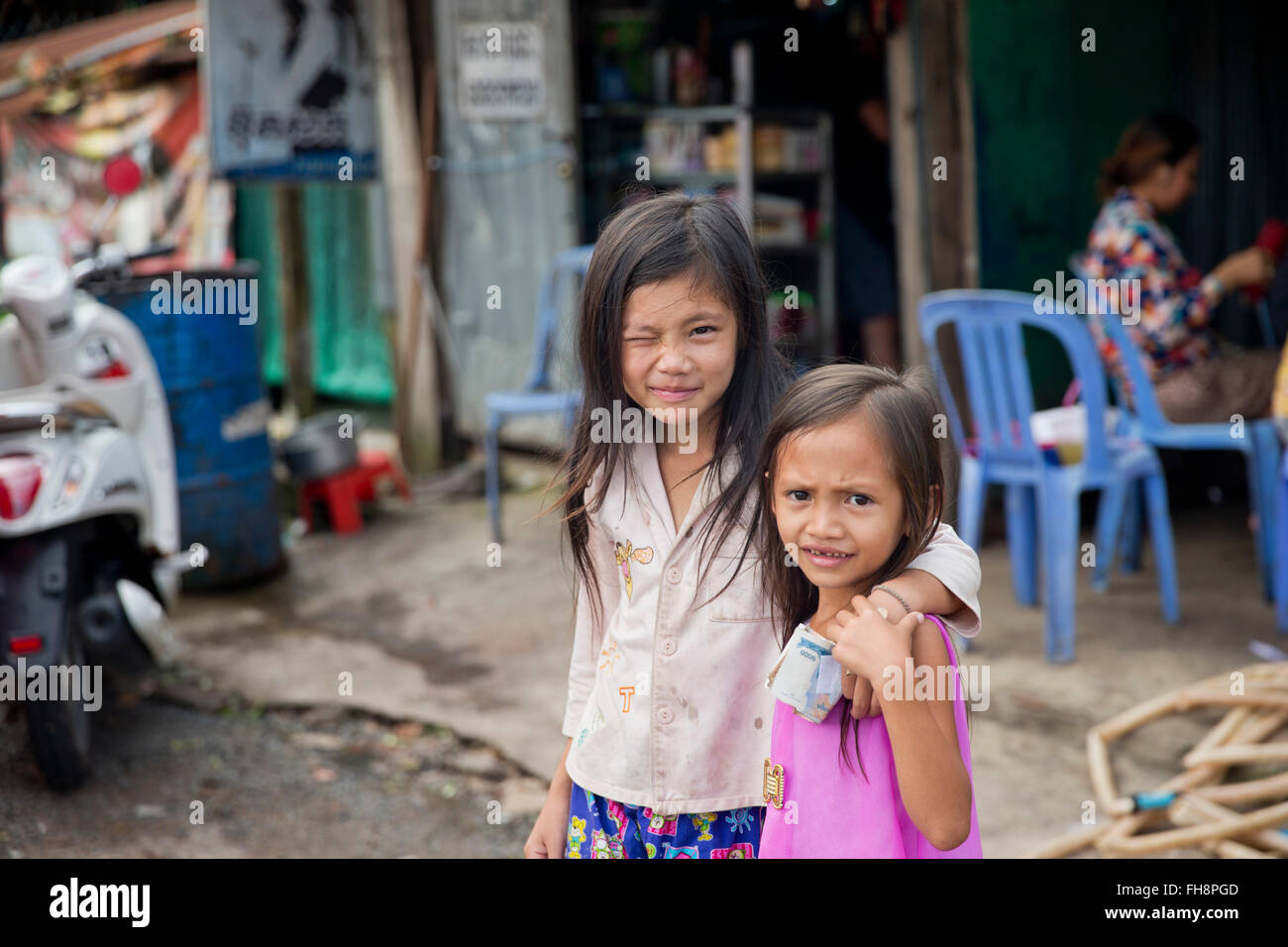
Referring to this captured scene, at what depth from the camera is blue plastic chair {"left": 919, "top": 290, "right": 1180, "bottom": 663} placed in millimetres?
4051

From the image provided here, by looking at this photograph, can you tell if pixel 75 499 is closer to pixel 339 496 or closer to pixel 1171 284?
pixel 339 496

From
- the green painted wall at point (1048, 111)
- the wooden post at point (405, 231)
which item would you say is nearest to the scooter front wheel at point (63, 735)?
the wooden post at point (405, 231)

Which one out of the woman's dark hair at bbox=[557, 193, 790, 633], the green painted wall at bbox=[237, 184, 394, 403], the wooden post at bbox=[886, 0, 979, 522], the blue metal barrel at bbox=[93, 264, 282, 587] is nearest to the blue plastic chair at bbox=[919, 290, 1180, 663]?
the wooden post at bbox=[886, 0, 979, 522]

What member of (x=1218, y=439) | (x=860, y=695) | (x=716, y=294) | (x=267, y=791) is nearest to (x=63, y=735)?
(x=267, y=791)

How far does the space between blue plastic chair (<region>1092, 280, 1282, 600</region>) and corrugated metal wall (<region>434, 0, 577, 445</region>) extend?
301 centimetres

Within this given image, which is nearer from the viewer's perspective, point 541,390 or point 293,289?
point 541,390

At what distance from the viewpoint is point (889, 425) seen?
1.42m

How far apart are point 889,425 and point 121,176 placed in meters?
3.59

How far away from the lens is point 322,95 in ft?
19.9

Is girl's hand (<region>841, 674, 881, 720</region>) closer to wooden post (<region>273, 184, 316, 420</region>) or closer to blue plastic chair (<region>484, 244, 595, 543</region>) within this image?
blue plastic chair (<region>484, 244, 595, 543</region>)

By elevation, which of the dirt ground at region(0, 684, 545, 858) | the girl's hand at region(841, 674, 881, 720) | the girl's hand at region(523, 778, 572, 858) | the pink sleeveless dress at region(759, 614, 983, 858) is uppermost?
the girl's hand at region(841, 674, 881, 720)

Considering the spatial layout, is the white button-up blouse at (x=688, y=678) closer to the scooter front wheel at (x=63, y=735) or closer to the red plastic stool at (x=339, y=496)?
the scooter front wheel at (x=63, y=735)

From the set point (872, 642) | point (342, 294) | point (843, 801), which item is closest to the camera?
point (872, 642)

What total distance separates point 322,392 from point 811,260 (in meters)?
3.64
